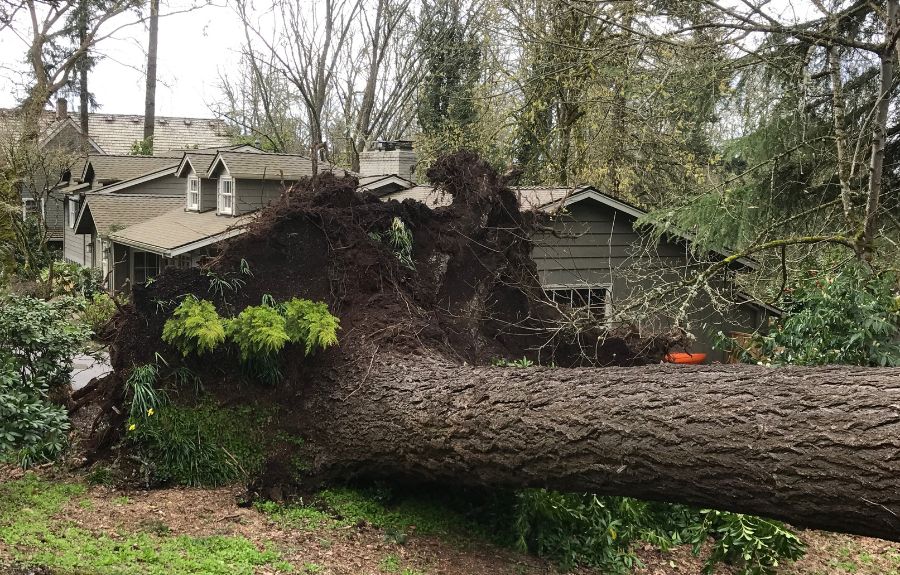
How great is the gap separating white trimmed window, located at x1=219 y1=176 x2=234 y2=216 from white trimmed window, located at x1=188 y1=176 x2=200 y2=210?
6.32 ft

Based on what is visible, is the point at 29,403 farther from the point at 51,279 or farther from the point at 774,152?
the point at 51,279

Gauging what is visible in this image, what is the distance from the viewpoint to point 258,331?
27.7 feet

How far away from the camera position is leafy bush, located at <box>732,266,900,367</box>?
9.25 meters

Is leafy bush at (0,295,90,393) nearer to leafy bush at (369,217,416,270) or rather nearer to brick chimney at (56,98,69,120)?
leafy bush at (369,217,416,270)

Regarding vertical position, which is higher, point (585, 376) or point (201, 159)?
point (201, 159)

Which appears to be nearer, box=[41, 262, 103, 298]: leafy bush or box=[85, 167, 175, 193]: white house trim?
box=[41, 262, 103, 298]: leafy bush

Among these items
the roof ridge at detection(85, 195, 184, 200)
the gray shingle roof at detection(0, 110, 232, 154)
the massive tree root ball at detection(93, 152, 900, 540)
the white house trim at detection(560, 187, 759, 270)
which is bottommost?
the massive tree root ball at detection(93, 152, 900, 540)

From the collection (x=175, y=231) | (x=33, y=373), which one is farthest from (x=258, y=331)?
(x=175, y=231)

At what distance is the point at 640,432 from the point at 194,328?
455 centimetres

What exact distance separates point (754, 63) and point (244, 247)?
274 inches

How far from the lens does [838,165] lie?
11828 millimetres

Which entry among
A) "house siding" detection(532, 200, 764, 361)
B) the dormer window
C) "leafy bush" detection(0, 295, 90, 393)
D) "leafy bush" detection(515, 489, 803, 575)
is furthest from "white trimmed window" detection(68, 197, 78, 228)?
"leafy bush" detection(515, 489, 803, 575)

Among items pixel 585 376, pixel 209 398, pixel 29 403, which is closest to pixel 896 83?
pixel 585 376

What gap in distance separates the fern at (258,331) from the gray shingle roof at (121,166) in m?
20.7
